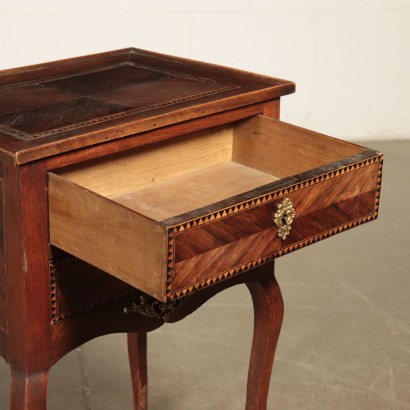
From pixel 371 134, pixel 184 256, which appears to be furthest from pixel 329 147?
pixel 371 134

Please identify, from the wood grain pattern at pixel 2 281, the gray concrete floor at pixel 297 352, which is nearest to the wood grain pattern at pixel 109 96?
the wood grain pattern at pixel 2 281

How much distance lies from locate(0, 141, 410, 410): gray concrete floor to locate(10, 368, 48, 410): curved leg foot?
89cm

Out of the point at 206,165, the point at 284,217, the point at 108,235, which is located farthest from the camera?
the point at 206,165

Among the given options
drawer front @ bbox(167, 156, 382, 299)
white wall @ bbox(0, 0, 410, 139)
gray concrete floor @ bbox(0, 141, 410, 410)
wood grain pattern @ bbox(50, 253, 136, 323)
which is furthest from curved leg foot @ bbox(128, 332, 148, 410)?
white wall @ bbox(0, 0, 410, 139)

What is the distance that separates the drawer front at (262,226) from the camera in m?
1.56

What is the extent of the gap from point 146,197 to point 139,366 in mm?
699

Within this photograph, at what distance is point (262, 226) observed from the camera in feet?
5.52

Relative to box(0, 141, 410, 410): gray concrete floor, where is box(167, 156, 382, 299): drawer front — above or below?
above

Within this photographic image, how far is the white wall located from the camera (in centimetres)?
403

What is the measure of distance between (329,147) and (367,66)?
280 centimetres

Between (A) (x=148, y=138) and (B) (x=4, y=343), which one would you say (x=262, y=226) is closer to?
(A) (x=148, y=138)

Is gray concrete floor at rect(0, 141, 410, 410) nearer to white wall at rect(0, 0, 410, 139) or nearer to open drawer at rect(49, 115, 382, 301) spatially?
open drawer at rect(49, 115, 382, 301)

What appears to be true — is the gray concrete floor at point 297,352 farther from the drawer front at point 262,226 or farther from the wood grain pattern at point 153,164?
the drawer front at point 262,226

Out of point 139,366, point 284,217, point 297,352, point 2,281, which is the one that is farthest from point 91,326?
point 297,352
